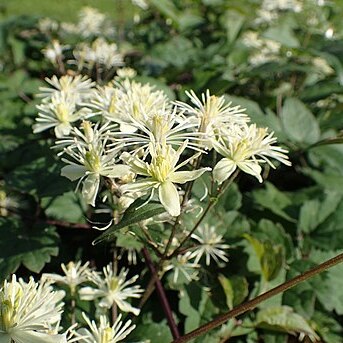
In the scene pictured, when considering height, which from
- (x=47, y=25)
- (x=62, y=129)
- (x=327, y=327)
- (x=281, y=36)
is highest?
(x=47, y=25)

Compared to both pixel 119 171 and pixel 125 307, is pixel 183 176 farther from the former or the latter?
pixel 125 307

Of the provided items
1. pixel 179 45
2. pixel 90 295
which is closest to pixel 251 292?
pixel 90 295

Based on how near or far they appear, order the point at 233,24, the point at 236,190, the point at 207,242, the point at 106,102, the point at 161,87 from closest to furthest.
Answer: the point at 106,102 < the point at 207,242 < the point at 236,190 < the point at 161,87 < the point at 233,24

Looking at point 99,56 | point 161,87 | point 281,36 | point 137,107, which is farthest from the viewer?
point 281,36

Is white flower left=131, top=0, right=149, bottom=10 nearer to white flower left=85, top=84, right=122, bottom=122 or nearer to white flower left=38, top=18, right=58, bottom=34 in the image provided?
white flower left=38, top=18, right=58, bottom=34

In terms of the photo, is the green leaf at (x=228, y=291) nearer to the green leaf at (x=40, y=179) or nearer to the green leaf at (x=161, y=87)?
the green leaf at (x=40, y=179)

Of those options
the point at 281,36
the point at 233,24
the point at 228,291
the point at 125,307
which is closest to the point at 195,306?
the point at 228,291

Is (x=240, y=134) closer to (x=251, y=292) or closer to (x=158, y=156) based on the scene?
(x=158, y=156)

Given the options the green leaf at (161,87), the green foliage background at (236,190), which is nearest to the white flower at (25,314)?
the green foliage background at (236,190)
